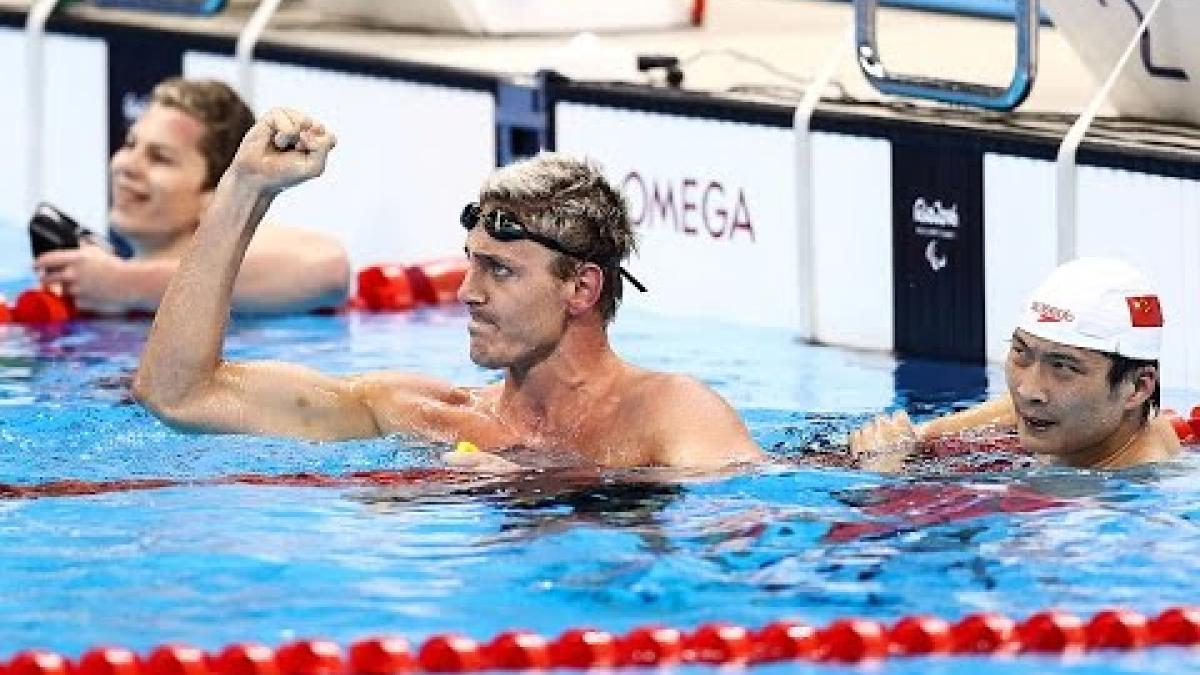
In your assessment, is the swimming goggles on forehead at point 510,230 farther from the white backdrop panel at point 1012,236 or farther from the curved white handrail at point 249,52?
the curved white handrail at point 249,52

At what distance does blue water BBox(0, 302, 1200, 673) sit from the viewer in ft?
16.3

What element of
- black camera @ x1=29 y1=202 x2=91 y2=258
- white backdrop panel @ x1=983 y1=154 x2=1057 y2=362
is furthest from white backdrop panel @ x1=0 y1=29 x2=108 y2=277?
white backdrop panel @ x1=983 y1=154 x2=1057 y2=362

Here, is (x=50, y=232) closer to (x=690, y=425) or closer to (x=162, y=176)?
(x=162, y=176)

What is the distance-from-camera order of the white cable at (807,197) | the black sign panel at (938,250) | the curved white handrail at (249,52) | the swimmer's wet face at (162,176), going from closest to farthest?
1. the black sign panel at (938,250)
2. the white cable at (807,197)
3. the swimmer's wet face at (162,176)
4. the curved white handrail at (249,52)

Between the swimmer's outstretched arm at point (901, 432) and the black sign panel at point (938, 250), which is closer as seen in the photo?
the swimmer's outstretched arm at point (901, 432)

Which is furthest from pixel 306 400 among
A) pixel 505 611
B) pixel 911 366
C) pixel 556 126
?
pixel 556 126

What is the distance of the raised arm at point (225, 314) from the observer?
5.67 metres

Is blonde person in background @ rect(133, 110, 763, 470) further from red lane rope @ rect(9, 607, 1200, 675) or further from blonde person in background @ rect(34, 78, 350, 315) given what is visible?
blonde person in background @ rect(34, 78, 350, 315)

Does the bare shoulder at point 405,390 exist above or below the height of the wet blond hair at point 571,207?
below

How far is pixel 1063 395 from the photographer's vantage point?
A: 5809mm

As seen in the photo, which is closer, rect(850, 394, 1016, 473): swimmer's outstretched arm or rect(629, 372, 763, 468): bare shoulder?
rect(629, 372, 763, 468): bare shoulder

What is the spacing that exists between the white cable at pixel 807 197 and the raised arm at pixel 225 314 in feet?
8.29

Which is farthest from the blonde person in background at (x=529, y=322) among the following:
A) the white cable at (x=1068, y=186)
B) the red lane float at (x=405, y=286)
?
the red lane float at (x=405, y=286)

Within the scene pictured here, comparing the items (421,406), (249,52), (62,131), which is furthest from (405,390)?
(62,131)
